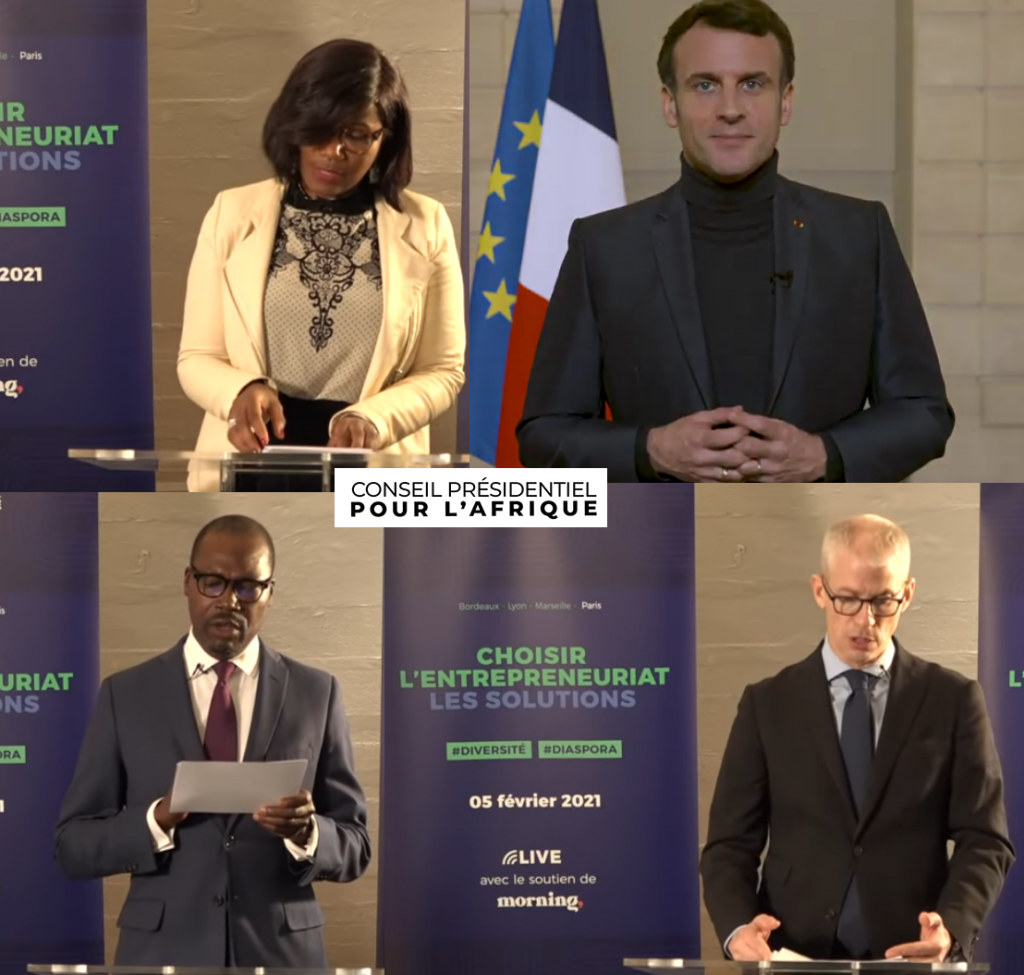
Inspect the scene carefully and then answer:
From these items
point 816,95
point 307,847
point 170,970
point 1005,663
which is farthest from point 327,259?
point 816,95

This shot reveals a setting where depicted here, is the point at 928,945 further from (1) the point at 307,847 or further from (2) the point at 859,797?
(1) the point at 307,847

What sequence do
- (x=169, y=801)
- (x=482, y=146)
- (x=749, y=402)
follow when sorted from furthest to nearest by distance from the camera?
(x=482, y=146) → (x=749, y=402) → (x=169, y=801)

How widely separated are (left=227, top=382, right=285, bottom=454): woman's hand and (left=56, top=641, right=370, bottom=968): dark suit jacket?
1.07ft

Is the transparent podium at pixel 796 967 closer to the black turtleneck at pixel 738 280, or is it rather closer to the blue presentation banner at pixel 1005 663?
the blue presentation banner at pixel 1005 663

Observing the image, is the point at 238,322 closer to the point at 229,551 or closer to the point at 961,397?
the point at 229,551

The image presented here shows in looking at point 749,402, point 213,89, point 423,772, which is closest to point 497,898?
point 423,772

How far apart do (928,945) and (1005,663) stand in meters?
0.42

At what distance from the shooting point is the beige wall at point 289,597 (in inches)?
90.4

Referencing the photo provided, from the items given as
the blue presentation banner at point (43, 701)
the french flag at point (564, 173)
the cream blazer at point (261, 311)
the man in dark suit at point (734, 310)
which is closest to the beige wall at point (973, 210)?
the french flag at point (564, 173)

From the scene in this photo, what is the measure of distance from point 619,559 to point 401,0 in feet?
3.12

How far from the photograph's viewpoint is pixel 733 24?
94.3 inches

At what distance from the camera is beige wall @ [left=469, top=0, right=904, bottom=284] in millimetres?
4102

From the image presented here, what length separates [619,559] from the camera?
7.71 feet
